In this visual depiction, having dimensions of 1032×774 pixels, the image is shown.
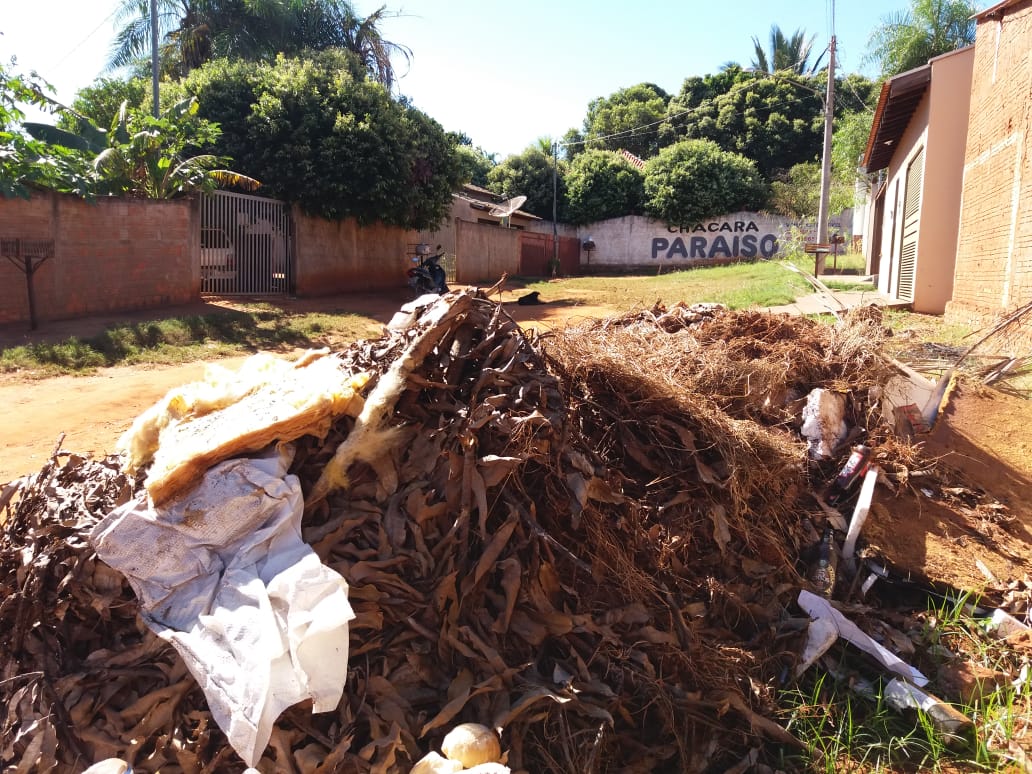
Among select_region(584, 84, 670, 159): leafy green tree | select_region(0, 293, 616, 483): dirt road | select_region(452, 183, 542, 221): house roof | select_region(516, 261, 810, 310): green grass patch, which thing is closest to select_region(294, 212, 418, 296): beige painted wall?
select_region(516, 261, 810, 310): green grass patch

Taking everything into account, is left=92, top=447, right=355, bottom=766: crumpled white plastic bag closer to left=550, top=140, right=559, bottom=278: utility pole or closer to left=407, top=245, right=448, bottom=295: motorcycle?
left=407, top=245, right=448, bottom=295: motorcycle

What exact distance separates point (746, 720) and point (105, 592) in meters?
2.25

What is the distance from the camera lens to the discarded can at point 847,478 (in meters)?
3.84

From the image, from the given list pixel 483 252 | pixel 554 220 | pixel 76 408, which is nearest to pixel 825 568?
pixel 76 408

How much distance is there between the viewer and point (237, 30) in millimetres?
18078

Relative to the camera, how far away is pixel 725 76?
35188 millimetres

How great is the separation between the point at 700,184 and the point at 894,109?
1624cm

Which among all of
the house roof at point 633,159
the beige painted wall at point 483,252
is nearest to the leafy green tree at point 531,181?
the house roof at point 633,159

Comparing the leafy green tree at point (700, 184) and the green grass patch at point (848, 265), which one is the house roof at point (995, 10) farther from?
the leafy green tree at point (700, 184)

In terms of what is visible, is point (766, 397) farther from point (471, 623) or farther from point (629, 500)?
point (471, 623)

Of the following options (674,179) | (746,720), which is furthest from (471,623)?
(674,179)

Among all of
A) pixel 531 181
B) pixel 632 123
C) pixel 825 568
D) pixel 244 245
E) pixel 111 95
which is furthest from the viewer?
pixel 632 123

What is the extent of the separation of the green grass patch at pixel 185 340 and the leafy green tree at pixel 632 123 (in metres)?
28.4

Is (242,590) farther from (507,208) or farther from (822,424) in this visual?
(507,208)
